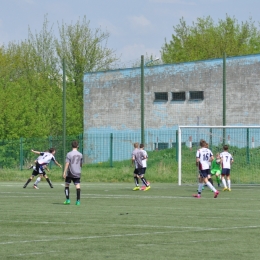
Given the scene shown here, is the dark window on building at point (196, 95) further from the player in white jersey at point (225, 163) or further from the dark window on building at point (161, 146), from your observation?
the player in white jersey at point (225, 163)

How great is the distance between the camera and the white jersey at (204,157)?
27830 mm

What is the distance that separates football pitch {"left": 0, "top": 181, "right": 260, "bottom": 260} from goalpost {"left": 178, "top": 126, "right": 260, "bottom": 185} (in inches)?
504

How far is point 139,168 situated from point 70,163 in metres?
10.2

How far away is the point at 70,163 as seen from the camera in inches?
930

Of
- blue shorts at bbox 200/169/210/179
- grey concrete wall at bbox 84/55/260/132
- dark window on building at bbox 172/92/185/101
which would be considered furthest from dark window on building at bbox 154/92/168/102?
blue shorts at bbox 200/169/210/179

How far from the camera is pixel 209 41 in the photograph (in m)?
72.8

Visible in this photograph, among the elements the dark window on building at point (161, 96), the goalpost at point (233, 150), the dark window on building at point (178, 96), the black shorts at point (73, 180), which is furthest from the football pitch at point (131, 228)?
the dark window on building at point (161, 96)

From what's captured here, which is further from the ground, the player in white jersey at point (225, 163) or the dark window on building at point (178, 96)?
the dark window on building at point (178, 96)

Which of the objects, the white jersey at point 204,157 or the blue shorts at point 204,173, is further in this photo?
the white jersey at point 204,157

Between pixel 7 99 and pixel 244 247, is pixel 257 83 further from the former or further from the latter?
pixel 244 247

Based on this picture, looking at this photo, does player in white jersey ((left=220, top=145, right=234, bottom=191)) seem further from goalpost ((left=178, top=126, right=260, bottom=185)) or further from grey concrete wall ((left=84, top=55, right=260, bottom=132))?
grey concrete wall ((left=84, top=55, right=260, bottom=132))

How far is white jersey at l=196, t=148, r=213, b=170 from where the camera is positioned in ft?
91.3

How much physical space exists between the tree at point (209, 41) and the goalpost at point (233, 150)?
27.8 metres

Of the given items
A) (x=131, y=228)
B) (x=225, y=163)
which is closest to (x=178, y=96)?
(x=225, y=163)
